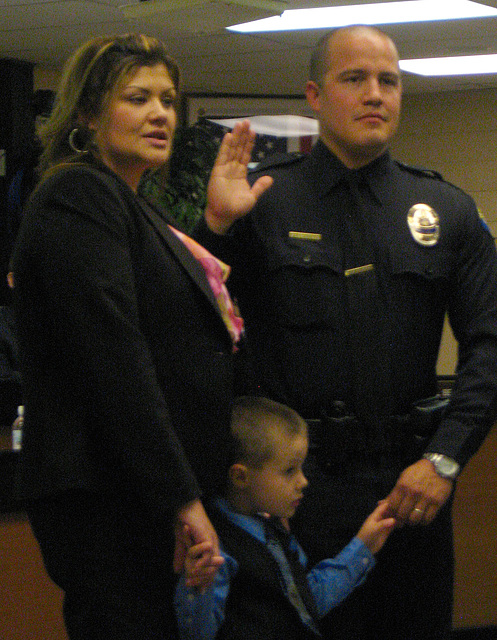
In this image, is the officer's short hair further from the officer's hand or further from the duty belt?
the officer's hand

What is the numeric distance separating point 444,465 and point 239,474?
1.21 feet

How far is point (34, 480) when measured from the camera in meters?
1.24

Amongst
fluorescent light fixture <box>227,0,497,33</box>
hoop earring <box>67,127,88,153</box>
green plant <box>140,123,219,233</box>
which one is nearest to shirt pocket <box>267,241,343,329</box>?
hoop earring <box>67,127,88,153</box>

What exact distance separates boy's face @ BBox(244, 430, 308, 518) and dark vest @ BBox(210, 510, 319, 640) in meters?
0.07

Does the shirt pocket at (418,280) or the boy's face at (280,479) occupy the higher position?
the shirt pocket at (418,280)

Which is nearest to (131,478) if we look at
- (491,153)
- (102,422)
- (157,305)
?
(102,422)

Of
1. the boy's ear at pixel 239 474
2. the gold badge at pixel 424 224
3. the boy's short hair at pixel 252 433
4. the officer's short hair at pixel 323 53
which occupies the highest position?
the officer's short hair at pixel 323 53

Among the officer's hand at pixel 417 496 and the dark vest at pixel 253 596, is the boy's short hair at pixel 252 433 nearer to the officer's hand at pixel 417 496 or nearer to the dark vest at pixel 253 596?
the dark vest at pixel 253 596

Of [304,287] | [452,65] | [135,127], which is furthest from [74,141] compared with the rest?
[452,65]

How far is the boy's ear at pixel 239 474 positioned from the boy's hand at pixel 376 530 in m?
0.24

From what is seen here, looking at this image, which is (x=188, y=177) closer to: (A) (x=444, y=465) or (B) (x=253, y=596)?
(A) (x=444, y=465)

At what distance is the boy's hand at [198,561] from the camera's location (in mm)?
1237

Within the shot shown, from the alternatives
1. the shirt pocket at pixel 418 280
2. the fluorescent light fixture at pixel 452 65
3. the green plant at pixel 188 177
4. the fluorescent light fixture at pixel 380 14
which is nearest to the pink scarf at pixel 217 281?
the shirt pocket at pixel 418 280

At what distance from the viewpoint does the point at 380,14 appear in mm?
5375
